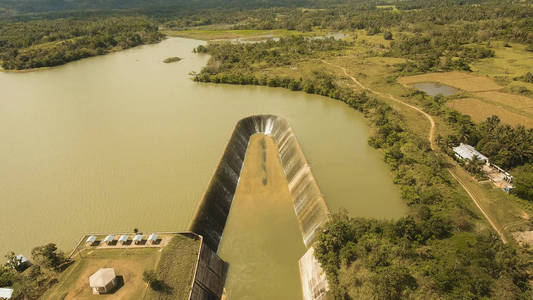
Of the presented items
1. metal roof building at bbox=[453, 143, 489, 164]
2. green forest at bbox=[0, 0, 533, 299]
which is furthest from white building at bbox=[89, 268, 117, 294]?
metal roof building at bbox=[453, 143, 489, 164]

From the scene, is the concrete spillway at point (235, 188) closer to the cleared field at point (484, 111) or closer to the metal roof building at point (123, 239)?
the metal roof building at point (123, 239)

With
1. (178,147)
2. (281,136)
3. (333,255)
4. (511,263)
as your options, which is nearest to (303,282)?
(333,255)

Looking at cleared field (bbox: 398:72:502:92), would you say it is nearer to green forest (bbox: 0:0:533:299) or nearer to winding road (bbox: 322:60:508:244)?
green forest (bbox: 0:0:533:299)

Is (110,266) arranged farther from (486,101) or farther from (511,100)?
(511,100)

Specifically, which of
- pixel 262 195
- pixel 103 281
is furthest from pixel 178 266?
pixel 262 195

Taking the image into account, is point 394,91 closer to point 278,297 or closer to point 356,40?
point 278,297

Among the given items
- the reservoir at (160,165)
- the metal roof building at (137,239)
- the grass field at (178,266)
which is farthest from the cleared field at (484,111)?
the metal roof building at (137,239)

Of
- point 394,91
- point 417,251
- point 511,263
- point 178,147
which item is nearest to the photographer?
point 511,263
